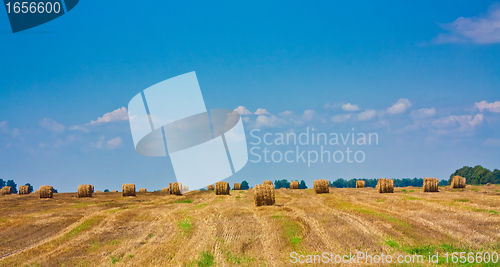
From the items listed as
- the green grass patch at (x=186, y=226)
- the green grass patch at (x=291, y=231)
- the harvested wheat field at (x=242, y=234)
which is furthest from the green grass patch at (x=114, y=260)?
the green grass patch at (x=291, y=231)

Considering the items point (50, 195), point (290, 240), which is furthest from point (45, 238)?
point (50, 195)

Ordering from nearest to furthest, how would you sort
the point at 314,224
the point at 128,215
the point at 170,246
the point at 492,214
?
the point at 170,246 → the point at 314,224 → the point at 492,214 → the point at 128,215

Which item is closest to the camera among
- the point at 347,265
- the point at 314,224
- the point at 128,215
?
the point at 347,265

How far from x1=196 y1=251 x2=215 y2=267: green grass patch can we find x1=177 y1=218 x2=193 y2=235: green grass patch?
413cm

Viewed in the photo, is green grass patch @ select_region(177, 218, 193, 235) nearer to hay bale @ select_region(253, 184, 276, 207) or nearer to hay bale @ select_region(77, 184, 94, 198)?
hay bale @ select_region(253, 184, 276, 207)

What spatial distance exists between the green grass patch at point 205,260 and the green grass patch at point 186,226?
413 centimetres

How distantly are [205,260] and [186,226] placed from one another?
6.50 m

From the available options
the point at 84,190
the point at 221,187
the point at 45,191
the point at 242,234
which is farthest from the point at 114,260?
the point at 45,191

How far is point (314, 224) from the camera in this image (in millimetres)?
20391

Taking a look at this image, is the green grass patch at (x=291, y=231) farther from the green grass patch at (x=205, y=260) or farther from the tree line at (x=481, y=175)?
the tree line at (x=481, y=175)

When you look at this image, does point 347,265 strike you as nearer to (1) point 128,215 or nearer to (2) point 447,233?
(2) point 447,233

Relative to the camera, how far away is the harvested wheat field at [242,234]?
53.3 ft

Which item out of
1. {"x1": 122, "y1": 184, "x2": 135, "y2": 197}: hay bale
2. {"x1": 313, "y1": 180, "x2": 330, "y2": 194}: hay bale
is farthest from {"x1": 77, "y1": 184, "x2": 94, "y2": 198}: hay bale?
{"x1": 313, "y1": 180, "x2": 330, "y2": 194}: hay bale

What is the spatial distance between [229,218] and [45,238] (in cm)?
1034
